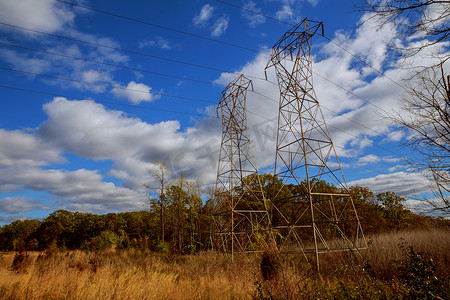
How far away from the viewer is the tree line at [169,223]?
27067 mm

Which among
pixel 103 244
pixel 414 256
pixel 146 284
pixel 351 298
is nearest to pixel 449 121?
pixel 414 256

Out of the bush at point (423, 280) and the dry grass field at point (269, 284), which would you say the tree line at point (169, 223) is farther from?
the bush at point (423, 280)

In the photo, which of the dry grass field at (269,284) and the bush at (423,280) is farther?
the dry grass field at (269,284)

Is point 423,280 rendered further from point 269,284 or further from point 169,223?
point 169,223

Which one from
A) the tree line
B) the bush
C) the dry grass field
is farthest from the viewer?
the tree line

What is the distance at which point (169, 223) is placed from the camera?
32.8 m

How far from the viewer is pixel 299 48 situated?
14.2m

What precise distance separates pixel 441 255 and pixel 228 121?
13.7 metres

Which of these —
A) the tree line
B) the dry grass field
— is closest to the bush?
the dry grass field

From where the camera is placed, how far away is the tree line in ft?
88.8

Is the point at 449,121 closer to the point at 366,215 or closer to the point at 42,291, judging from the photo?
the point at 42,291

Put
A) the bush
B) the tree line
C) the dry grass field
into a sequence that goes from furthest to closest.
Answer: the tree line → the dry grass field → the bush

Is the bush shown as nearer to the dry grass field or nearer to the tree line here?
the dry grass field

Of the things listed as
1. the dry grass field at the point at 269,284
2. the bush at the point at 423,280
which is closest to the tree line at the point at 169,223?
the dry grass field at the point at 269,284
